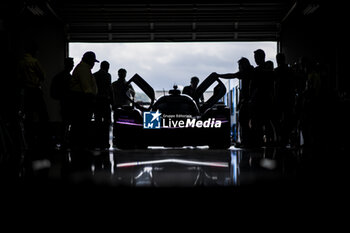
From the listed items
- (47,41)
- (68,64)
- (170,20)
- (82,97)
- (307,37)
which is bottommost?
(82,97)

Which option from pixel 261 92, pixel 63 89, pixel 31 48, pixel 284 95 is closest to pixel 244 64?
pixel 261 92

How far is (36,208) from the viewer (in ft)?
7.52

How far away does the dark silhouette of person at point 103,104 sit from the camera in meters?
7.26

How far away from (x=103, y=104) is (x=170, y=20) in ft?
24.5

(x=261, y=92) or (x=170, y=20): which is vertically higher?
(x=170, y=20)

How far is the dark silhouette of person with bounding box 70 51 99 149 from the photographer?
21.2 feet

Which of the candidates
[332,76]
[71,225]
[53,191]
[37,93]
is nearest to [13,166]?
[53,191]

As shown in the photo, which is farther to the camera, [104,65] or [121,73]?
[121,73]

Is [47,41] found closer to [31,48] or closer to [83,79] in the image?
[31,48]

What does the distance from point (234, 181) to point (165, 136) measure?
3690 mm

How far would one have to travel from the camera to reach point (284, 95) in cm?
693

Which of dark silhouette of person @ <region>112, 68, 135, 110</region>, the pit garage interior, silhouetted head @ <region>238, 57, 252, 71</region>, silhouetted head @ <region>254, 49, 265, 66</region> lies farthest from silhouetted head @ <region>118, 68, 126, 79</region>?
silhouetted head @ <region>254, 49, 265, 66</region>

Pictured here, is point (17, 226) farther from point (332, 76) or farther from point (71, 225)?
point (332, 76)

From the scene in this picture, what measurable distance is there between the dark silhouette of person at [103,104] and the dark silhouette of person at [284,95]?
9.46ft
